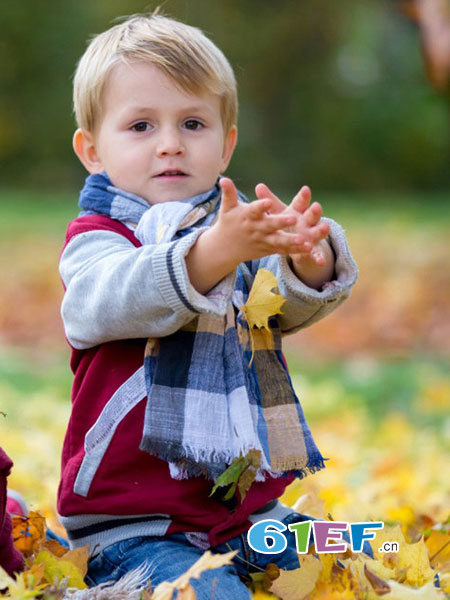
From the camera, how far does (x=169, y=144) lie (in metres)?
2.12

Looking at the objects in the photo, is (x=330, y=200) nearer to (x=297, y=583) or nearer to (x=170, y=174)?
(x=170, y=174)


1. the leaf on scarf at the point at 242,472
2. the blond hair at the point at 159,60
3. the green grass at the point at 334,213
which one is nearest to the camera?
the leaf on scarf at the point at 242,472

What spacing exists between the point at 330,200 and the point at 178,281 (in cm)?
1253

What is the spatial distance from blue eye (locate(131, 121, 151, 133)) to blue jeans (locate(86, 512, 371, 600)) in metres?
0.94

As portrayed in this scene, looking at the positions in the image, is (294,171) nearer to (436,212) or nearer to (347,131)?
(347,131)

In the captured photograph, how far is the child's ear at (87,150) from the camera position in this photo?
7.55ft

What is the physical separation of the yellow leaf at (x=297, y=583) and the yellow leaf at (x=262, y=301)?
54 cm

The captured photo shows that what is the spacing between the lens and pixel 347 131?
1884 cm

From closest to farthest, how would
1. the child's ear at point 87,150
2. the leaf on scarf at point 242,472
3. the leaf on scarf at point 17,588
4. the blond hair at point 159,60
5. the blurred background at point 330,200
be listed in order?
1. the leaf on scarf at point 17,588
2. the leaf on scarf at point 242,472
3. the blond hair at point 159,60
4. the child's ear at point 87,150
5. the blurred background at point 330,200

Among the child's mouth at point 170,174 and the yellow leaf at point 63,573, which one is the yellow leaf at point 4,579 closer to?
the yellow leaf at point 63,573

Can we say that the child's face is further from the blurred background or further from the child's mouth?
the blurred background

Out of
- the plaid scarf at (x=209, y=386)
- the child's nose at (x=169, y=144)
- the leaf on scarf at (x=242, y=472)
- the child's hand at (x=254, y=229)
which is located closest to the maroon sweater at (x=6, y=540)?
the plaid scarf at (x=209, y=386)

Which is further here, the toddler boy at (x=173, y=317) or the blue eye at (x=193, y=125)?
the blue eye at (x=193, y=125)

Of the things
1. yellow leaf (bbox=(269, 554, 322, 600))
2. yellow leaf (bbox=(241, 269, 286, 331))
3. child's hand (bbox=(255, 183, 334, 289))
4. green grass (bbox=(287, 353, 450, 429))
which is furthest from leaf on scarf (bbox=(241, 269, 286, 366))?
green grass (bbox=(287, 353, 450, 429))
